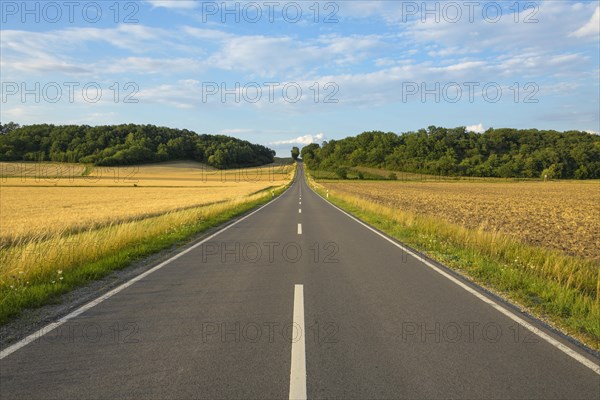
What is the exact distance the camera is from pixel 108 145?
104250mm

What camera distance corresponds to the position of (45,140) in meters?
96.9

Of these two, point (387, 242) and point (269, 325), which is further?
point (387, 242)

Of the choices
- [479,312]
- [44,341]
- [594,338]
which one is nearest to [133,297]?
[44,341]

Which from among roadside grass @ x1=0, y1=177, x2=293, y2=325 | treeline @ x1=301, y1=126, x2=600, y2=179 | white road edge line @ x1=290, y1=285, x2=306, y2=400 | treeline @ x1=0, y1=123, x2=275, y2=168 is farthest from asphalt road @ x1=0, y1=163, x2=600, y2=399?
treeline @ x1=301, y1=126, x2=600, y2=179

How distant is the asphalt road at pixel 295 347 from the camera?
335 centimetres

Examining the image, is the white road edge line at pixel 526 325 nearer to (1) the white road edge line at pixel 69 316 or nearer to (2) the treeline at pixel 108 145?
(1) the white road edge line at pixel 69 316

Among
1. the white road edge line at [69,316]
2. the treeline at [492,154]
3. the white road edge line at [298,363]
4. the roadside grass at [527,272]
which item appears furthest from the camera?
the treeline at [492,154]

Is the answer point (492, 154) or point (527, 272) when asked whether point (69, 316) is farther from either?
point (492, 154)

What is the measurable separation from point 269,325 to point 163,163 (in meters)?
116

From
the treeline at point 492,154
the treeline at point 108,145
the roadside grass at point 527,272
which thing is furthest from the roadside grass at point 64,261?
the treeline at point 492,154

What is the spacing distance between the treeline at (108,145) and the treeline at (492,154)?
50.7 metres

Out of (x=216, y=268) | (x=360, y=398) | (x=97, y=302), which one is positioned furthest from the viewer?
(x=216, y=268)

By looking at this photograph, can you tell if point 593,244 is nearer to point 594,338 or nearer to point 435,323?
point 594,338

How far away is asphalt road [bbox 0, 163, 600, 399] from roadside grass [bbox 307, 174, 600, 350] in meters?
0.58
